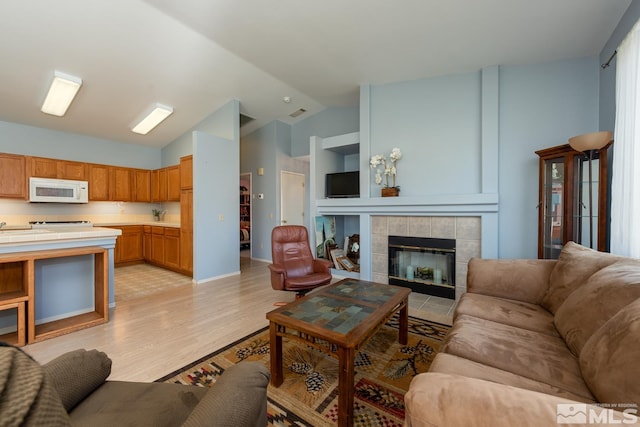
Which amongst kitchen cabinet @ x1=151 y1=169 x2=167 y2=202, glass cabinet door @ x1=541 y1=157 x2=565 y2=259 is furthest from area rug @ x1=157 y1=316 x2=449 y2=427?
kitchen cabinet @ x1=151 y1=169 x2=167 y2=202

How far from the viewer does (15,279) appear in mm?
2375

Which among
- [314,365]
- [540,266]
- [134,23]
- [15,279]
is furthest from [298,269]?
[134,23]

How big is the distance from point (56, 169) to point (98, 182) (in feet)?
2.05

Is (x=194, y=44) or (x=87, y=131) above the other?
(x=194, y=44)

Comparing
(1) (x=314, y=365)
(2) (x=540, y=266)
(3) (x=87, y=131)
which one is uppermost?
(3) (x=87, y=131)

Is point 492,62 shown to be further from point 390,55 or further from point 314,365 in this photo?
point 314,365

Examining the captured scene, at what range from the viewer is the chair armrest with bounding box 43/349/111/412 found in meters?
0.91

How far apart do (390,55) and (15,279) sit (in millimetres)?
4671

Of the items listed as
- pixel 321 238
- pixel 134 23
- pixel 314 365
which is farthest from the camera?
pixel 321 238

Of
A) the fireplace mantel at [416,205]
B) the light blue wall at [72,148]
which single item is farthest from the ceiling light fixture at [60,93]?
the fireplace mantel at [416,205]

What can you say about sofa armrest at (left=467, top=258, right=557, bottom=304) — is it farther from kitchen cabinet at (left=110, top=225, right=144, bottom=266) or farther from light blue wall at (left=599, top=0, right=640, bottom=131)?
kitchen cabinet at (left=110, top=225, right=144, bottom=266)

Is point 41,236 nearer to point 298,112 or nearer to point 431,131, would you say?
point 298,112

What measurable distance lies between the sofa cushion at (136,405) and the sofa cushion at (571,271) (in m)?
2.15

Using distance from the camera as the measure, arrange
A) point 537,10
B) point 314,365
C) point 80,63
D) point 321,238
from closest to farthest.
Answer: point 314,365
point 537,10
point 80,63
point 321,238
